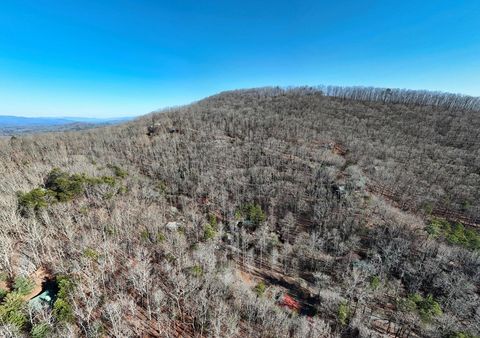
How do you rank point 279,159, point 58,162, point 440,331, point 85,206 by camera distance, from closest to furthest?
point 440,331 → point 85,206 → point 58,162 → point 279,159

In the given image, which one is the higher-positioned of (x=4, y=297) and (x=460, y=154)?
(x=4, y=297)

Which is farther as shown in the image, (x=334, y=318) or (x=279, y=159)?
(x=279, y=159)

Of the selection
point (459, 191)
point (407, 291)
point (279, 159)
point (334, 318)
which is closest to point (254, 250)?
point (334, 318)

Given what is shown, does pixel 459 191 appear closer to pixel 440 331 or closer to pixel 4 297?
pixel 440 331

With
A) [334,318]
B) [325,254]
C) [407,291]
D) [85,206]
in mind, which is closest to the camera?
[334,318]

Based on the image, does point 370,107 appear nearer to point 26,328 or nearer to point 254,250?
point 254,250

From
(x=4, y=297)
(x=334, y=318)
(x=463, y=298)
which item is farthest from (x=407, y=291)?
(x=4, y=297)

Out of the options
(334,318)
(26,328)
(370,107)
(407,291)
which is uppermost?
(370,107)
